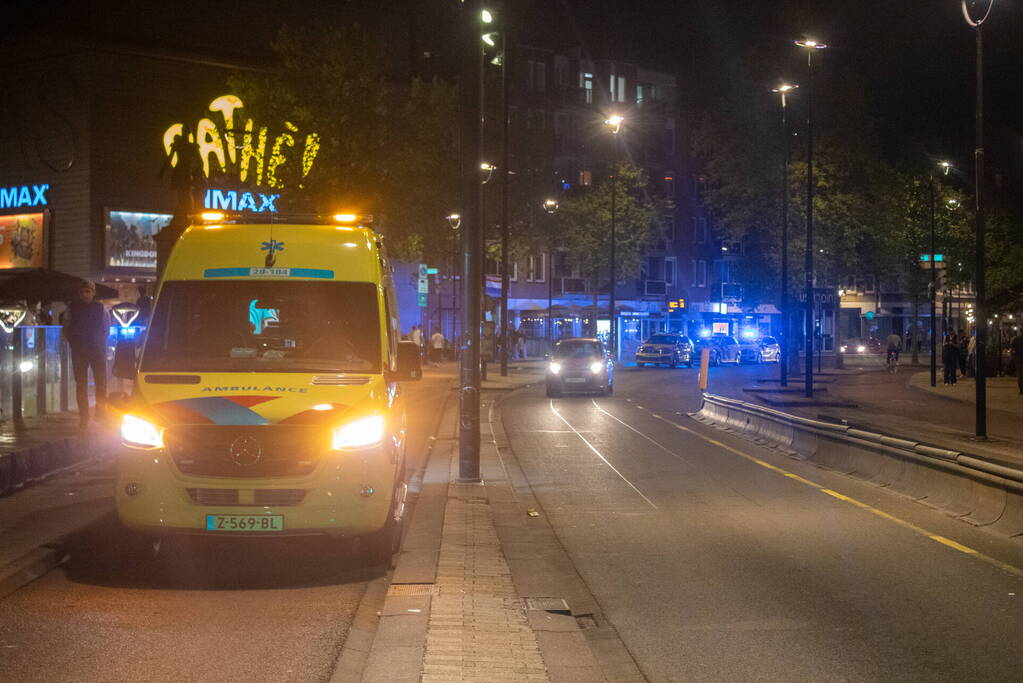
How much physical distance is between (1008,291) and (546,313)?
32.9 m

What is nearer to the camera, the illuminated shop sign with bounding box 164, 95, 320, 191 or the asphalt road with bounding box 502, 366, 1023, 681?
the asphalt road with bounding box 502, 366, 1023, 681

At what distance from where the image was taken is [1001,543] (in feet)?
37.0

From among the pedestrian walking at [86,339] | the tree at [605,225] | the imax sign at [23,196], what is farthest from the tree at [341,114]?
the tree at [605,225]

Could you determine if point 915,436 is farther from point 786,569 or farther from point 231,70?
point 231,70

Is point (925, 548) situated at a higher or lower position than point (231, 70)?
lower

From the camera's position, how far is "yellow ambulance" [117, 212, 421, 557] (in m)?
8.88

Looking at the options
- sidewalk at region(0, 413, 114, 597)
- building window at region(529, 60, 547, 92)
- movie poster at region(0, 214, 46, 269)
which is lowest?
sidewalk at region(0, 413, 114, 597)

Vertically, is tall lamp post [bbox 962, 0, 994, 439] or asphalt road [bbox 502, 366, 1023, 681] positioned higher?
tall lamp post [bbox 962, 0, 994, 439]

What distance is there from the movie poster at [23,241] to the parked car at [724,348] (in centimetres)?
3873

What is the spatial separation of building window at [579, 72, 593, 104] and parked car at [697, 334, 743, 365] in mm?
22596

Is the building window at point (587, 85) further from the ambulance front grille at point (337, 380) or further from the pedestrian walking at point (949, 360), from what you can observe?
the ambulance front grille at point (337, 380)

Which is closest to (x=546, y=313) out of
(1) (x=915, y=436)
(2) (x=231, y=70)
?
(2) (x=231, y=70)

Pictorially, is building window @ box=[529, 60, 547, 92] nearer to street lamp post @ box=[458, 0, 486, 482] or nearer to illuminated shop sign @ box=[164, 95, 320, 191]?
illuminated shop sign @ box=[164, 95, 320, 191]

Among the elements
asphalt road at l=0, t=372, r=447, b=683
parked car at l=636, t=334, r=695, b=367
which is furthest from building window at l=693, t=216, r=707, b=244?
asphalt road at l=0, t=372, r=447, b=683
